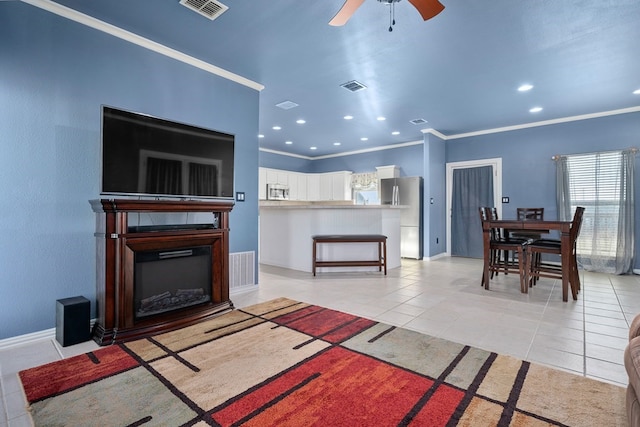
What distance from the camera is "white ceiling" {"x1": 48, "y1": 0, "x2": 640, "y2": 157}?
8.43 ft

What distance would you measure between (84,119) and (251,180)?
1.74m

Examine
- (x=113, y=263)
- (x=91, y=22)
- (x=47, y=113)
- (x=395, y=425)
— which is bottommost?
(x=395, y=425)

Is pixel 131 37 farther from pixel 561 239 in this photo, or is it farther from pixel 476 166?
pixel 476 166

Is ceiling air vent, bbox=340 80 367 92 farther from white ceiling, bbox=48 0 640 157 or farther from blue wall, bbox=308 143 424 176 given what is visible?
blue wall, bbox=308 143 424 176

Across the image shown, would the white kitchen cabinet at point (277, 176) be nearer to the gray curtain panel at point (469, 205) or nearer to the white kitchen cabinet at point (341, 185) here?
the white kitchen cabinet at point (341, 185)

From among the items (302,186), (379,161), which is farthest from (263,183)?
(379,161)

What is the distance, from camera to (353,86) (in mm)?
4137

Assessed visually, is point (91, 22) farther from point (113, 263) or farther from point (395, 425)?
point (395, 425)

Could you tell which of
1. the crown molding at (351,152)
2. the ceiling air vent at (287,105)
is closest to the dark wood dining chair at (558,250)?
Result: the ceiling air vent at (287,105)

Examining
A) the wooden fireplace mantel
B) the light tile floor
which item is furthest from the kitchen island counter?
the wooden fireplace mantel

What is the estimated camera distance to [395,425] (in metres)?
1.41

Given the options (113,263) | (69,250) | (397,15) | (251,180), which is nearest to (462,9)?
(397,15)

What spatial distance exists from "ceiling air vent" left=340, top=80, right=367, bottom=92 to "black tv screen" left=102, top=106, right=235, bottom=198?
5.50 feet

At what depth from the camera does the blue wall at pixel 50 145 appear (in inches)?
90.3
